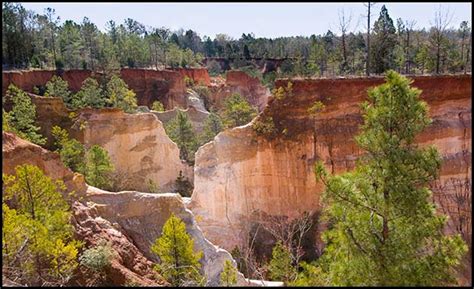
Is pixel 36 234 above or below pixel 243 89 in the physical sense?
below

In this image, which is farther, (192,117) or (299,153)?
(192,117)

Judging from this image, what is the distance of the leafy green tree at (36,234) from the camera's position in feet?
38.0

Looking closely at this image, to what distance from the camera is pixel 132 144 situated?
35.1 m

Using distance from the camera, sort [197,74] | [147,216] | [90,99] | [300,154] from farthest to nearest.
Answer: [197,74]
[90,99]
[300,154]
[147,216]

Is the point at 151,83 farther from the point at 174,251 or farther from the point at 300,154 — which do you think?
the point at 174,251

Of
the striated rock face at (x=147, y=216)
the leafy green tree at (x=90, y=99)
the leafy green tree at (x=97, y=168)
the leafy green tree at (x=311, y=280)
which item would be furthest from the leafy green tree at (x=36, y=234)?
the leafy green tree at (x=90, y=99)

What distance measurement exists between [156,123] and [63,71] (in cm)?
2343

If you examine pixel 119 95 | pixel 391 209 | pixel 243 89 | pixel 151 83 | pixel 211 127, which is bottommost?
pixel 211 127

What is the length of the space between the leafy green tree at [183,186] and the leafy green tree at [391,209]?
2680cm

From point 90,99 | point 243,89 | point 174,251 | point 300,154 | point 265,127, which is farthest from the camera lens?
point 243,89

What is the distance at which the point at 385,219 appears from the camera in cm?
962

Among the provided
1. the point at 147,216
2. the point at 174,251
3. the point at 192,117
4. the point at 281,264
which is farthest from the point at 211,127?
the point at 174,251

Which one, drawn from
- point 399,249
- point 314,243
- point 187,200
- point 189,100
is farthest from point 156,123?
point 399,249

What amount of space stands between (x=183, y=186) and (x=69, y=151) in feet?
36.6
